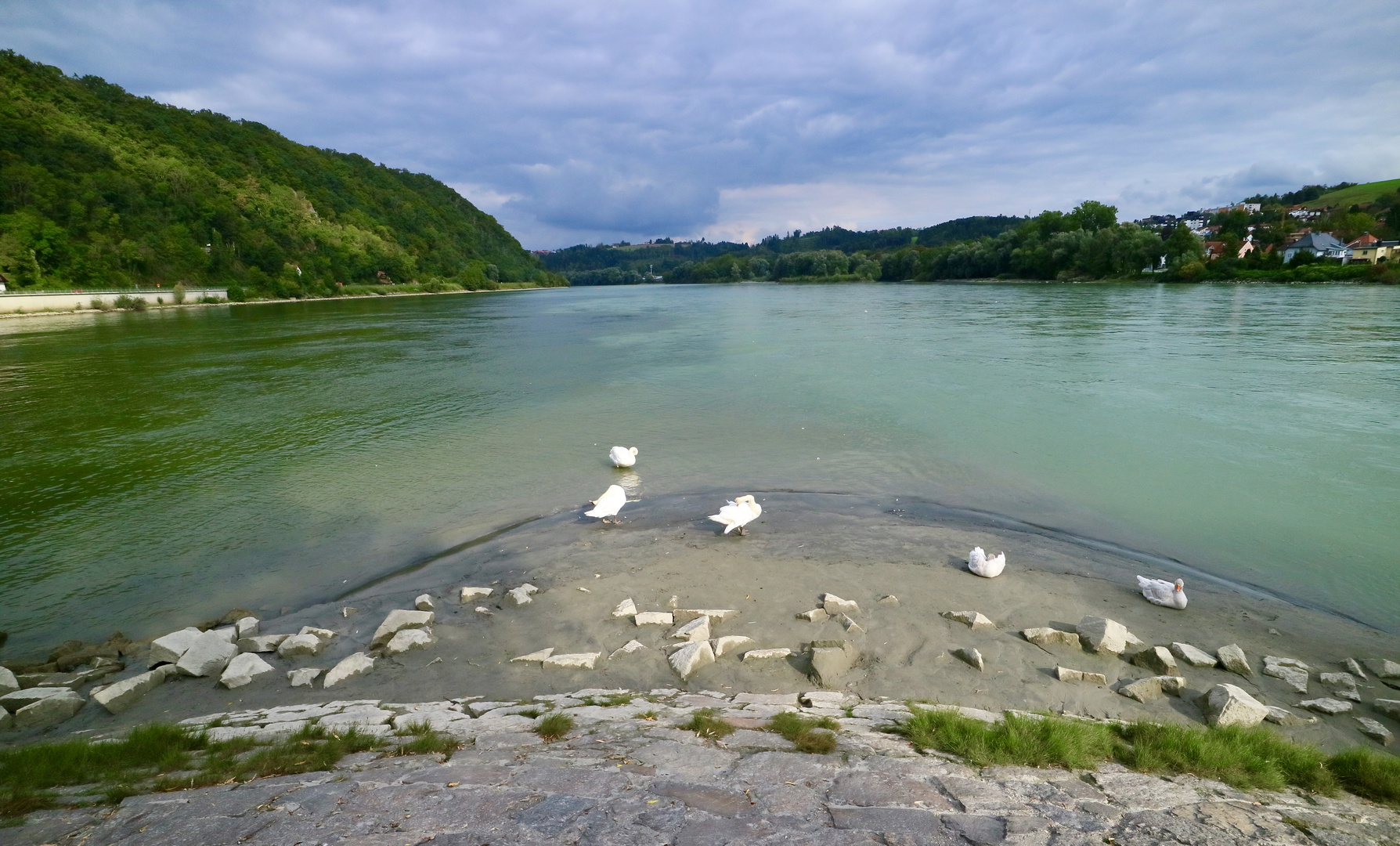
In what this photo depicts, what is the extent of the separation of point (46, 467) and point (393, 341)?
96.2 ft

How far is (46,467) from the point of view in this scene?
570 inches

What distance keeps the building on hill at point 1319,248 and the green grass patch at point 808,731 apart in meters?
112

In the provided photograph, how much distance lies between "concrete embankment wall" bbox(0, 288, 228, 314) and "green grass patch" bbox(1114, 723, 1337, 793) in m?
93.2

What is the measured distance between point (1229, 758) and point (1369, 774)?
0.82m

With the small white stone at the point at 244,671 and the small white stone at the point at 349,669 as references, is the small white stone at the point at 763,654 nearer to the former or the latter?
the small white stone at the point at 349,669

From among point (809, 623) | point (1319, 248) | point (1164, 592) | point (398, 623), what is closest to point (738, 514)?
point (809, 623)

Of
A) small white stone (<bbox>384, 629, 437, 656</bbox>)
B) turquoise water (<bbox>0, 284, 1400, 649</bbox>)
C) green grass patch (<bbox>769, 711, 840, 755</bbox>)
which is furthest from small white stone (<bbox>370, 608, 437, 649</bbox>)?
green grass patch (<bbox>769, 711, 840, 755</bbox>)

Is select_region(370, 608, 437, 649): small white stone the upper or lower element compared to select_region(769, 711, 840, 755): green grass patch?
lower

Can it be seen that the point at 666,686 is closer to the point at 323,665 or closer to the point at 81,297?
the point at 323,665

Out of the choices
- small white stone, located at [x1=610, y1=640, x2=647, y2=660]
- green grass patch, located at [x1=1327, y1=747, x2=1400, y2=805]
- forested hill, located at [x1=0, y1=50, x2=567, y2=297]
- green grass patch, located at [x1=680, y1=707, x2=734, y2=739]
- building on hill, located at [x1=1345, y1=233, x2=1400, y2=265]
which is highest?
forested hill, located at [x1=0, y1=50, x2=567, y2=297]

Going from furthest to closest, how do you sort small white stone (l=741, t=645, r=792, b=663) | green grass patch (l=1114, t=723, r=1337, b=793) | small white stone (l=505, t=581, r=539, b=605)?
small white stone (l=505, t=581, r=539, b=605), small white stone (l=741, t=645, r=792, b=663), green grass patch (l=1114, t=723, r=1337, b=793)

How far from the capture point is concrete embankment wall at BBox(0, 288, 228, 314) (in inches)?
2511

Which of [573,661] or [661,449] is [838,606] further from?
[661,449]

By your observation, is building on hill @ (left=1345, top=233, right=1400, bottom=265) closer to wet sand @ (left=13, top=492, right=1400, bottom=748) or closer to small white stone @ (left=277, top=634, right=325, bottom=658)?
wet sand @ (left=13, top=492, right=1400, bottom=748)
